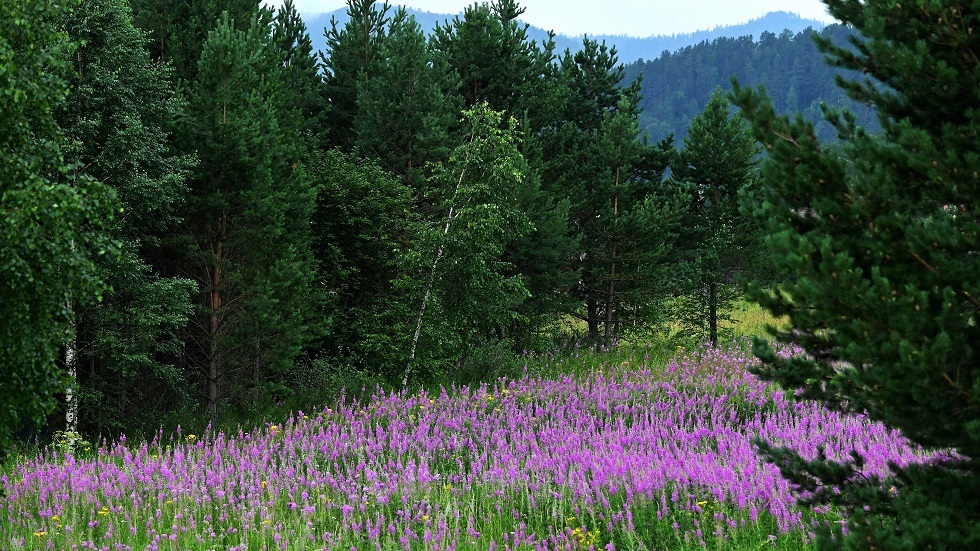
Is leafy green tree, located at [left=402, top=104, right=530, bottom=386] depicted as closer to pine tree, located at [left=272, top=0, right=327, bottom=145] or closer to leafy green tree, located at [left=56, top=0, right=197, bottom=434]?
leafy green tree, located at [left=56, top=0, right=197, bottom=434]

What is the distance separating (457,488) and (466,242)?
7.48 meters

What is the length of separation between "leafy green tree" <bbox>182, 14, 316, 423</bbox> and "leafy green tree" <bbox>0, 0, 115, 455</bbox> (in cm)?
781

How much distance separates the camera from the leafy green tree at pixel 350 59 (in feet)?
90.9

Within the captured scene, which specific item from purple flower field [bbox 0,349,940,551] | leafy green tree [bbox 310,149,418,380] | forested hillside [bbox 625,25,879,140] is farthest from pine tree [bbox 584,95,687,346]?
forested hillside [bbox 625,25,879,140]

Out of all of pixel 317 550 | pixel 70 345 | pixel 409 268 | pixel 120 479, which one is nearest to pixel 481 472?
pixel 317 550

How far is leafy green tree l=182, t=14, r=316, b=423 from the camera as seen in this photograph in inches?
629

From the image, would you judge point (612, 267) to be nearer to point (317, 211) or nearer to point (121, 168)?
point (317, 211)

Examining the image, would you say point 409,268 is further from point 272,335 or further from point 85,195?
point 85,195

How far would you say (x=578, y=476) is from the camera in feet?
24.3

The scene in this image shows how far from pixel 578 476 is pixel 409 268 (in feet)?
28.8

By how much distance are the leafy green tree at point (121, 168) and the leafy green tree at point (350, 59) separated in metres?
12.6

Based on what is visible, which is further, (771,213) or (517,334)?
(517,334)

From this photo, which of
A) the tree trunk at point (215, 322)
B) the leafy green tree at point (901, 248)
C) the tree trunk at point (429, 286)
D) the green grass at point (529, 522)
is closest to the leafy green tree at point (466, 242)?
the tree trunk at point (429, 286)

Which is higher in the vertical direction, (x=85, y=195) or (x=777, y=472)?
(x=85, y=195)
